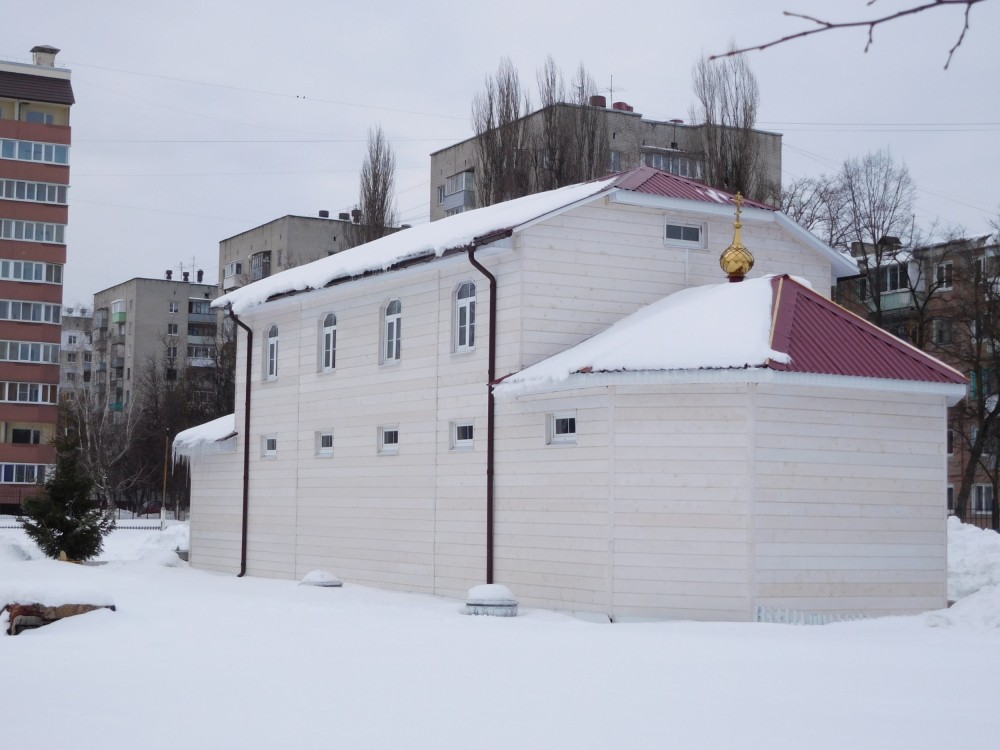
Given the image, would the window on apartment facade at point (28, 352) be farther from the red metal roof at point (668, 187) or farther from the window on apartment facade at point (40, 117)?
the red metal roof at point (668, 187)

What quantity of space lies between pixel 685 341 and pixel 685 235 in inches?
157

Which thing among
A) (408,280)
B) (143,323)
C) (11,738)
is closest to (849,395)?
(408,280)

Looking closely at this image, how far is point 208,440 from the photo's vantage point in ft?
89.5

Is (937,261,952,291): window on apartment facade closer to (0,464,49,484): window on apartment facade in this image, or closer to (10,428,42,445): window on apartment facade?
(0,464,49,484): window on apartment facade

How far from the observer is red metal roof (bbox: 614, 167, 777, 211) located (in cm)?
1962

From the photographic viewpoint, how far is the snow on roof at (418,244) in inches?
754

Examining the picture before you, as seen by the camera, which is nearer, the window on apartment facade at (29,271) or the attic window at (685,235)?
the attic window at (685,235)

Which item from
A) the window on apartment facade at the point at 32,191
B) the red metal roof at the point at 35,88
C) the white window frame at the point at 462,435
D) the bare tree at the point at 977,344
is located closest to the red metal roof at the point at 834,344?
the white window frame at the point at 462,435

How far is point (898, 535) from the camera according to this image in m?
17.3

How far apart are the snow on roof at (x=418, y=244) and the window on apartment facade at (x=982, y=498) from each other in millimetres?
33888

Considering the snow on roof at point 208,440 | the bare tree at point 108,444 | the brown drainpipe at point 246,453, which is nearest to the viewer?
the brown drainpipe at point 246,453

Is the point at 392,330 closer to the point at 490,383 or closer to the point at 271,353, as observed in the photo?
the point at 490,383

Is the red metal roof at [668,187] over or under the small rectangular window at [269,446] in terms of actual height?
over

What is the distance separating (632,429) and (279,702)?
8246mm
